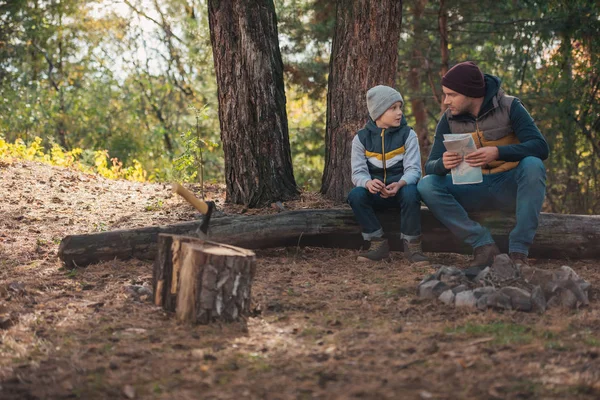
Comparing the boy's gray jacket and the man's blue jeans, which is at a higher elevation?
the boy's gray jacket

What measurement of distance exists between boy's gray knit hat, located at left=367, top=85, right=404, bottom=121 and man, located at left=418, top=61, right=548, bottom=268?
45 cm

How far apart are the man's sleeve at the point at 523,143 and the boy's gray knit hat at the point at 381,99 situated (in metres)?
0.96

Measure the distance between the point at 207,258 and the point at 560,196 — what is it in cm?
1291

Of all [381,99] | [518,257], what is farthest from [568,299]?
[381,99]

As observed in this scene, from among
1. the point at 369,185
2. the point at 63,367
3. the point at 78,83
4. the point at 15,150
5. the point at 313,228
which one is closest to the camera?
the point at 63,367

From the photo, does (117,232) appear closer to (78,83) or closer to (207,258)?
(207,258)

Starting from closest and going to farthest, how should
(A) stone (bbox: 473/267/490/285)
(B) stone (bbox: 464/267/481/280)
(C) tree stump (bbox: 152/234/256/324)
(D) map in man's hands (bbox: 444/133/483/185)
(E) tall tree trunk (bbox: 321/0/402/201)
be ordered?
1. (C) tree stump (bbox: 152/234/256/324)
2. (A) stone (bbox: 473/267/490/285)
3. (B) stone (bbox: 464/267/481/280)
4. (D) map in man's hands (bbox: 444/133/483/185)
5. (E) tall tree trunk (bbox: 321/0/402/201)

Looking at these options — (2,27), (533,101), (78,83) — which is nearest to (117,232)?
(533,101)

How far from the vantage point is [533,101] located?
12680mm

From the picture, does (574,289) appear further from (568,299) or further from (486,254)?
(486,254)

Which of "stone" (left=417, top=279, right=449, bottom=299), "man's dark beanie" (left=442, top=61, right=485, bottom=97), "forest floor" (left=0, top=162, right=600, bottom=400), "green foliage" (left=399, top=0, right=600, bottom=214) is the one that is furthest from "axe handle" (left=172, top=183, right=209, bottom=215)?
"green foliage" (left=399, top=0, right=600, bottom=214)

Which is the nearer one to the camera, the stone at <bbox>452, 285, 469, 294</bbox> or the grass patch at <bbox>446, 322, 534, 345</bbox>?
the grass patch at <bbox>446, 322, 534, 345</bbox>

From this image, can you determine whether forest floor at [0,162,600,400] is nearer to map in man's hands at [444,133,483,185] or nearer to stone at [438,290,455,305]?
stone at [438,290,455,305]

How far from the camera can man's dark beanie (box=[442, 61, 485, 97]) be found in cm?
518
